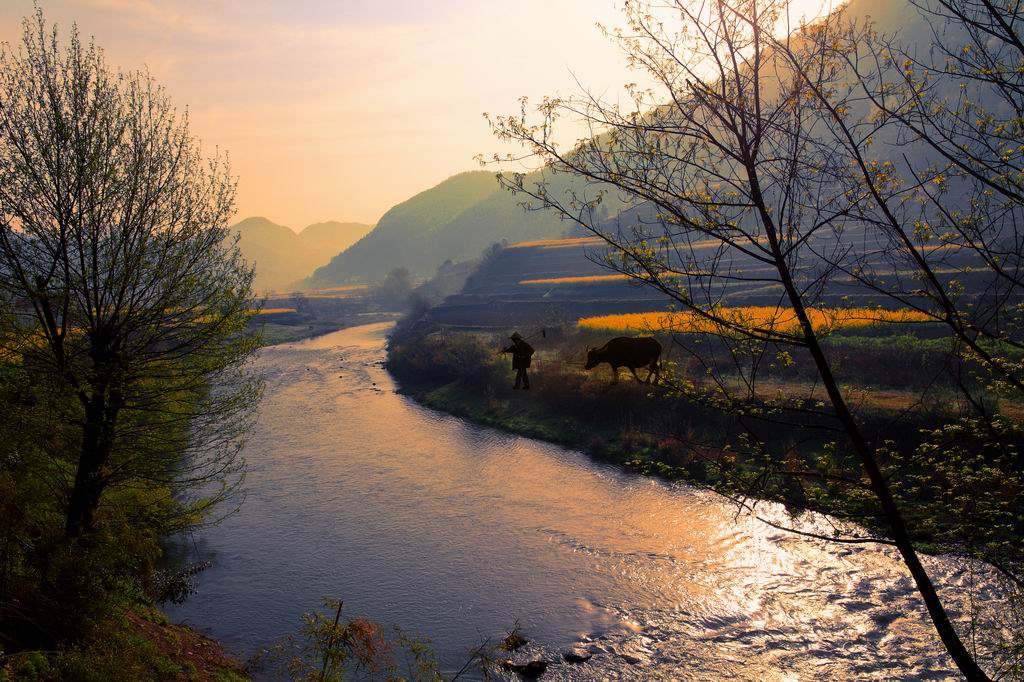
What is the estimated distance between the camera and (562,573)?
22906mm

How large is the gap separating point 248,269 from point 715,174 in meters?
15.3

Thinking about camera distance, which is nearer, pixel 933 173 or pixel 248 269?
pixel 933 173

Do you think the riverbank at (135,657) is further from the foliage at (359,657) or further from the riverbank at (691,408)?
the riverbank at (691,408)

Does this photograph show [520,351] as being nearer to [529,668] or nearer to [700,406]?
[529,668]

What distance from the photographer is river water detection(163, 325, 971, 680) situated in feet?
59.6

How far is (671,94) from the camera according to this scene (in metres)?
6.65

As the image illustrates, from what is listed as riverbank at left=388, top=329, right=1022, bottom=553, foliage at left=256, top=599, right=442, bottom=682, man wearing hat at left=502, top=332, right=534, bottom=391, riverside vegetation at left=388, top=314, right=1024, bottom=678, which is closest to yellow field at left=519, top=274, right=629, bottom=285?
riverside vegetation at left=388, top=314, right=1024, bottom=678

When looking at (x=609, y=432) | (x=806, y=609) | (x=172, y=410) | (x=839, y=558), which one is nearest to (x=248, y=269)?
(x=172, y=410)

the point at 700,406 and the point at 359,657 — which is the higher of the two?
the point at 700,406

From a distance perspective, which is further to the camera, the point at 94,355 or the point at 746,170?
the point at 94,355

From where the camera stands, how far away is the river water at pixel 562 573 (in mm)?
18156

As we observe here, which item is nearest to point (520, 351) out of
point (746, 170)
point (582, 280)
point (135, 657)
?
point (746, 170)

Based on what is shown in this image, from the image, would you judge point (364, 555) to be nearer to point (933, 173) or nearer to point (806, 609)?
point (806, 609)

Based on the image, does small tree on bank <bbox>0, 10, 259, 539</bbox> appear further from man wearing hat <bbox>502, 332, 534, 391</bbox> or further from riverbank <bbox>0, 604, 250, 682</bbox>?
man wearing hat <bbox>502, 332, 534, 391</bbox>
